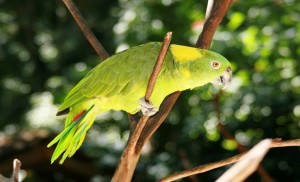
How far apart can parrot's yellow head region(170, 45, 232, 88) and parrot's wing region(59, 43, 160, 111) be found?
0.06m

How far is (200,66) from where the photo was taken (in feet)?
2.76

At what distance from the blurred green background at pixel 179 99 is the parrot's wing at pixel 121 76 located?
565 mm

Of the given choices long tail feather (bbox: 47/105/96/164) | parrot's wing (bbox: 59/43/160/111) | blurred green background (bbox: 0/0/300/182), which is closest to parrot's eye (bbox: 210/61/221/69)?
parrot's wing (bbox: 59/43/160/111)

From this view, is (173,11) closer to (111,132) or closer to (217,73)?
(111,132)

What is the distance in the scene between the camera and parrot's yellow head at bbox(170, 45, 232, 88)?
0.85 meters

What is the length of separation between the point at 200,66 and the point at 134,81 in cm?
13

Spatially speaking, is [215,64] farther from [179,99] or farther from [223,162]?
[179,99]

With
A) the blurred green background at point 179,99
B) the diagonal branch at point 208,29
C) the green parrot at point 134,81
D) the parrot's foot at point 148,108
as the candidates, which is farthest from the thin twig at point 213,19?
the blurred green background at point 179,99

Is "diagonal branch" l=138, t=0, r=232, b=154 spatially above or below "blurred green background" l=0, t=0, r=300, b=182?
below

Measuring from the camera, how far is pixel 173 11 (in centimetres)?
201


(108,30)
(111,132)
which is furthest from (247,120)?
(108,30)

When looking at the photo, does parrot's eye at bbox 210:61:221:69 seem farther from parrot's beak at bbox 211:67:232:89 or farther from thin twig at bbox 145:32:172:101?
thin twig at bbox 145:32:172:101

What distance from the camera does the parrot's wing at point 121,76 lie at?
2.92ft

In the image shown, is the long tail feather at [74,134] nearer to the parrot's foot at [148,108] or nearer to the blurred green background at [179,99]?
the parrot's foot at [148,108]
